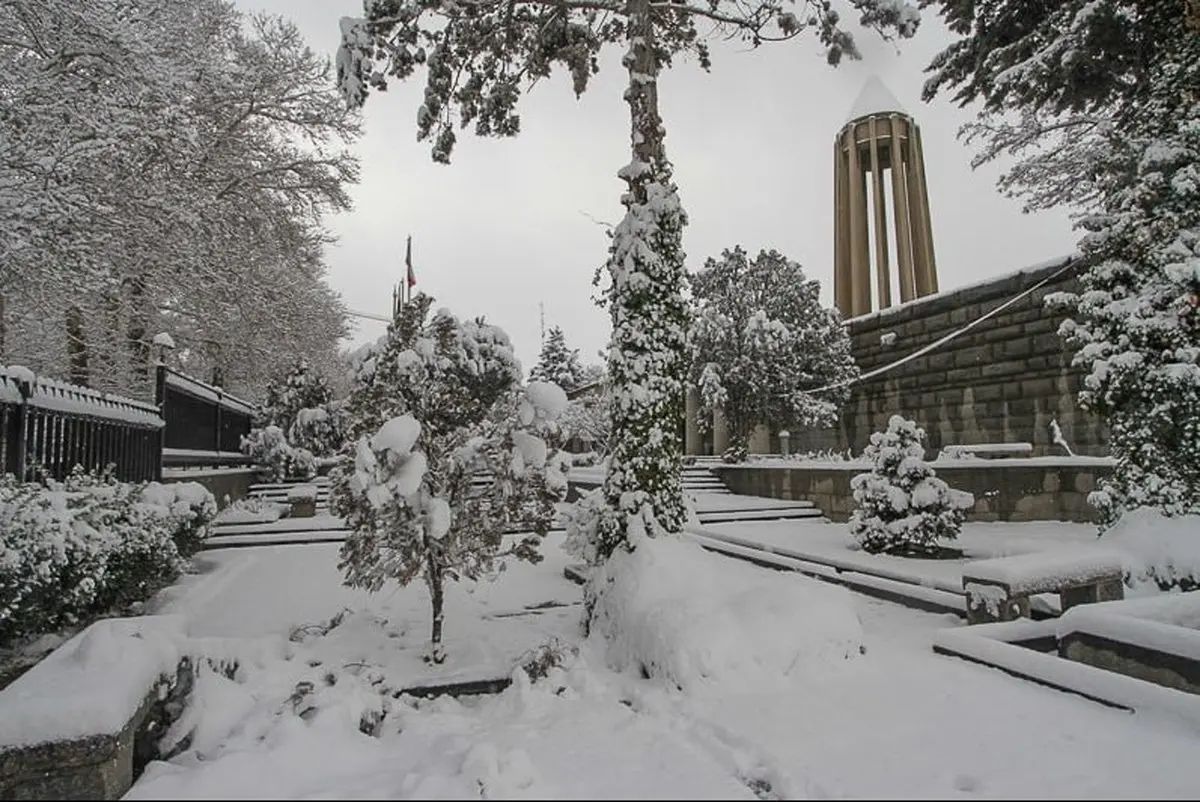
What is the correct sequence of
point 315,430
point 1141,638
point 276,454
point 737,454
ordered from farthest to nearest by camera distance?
1. point 737,454
2. point 315,430
3. point 276,454
4. point 1141,638

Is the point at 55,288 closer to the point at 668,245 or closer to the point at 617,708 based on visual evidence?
the point at 668,245

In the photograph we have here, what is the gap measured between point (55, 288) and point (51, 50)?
11.9 ft

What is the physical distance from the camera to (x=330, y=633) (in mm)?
4570

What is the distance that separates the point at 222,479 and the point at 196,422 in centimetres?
131

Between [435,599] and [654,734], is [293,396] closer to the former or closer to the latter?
[435,599]

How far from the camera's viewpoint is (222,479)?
1122 cm

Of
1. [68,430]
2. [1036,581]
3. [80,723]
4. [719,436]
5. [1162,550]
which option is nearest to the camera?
[80,723]

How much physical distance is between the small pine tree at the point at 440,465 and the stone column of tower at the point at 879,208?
2149cm

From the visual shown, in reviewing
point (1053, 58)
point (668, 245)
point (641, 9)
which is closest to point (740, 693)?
point (668, 245)

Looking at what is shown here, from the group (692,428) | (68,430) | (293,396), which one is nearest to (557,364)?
(692,428)

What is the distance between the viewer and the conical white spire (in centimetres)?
2492

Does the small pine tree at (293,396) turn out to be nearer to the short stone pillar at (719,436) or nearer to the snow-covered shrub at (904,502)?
the short stone pillar at (719,436)

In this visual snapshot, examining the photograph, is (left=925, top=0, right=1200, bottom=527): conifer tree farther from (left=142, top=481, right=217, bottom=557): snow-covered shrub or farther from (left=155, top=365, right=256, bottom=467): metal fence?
(left=155, top=365, right=256, bottom=467): metal fence

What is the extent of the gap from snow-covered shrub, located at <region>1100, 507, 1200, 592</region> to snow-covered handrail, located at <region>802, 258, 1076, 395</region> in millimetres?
6367
